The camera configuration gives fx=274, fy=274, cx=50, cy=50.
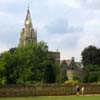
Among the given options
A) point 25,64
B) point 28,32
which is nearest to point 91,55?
point 25,64

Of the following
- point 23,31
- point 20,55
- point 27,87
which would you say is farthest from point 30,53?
point 23,31

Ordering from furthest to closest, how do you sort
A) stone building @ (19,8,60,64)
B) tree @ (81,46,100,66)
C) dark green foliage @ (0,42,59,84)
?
1. stone building @ (19,8,60,64)
2. tree @ (81,46,100,66)
3. dark green foliage @ (0,42,59,84)

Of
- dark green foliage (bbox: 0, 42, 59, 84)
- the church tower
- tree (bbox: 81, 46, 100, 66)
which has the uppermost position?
the church tower

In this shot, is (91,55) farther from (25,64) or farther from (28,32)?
(28,32)

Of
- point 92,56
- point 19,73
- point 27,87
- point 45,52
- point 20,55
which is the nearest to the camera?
point 27,87

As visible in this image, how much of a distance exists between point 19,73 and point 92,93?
18.5m

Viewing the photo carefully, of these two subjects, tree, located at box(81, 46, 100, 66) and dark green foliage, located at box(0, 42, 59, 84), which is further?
tree, located at box(81, 46, 100, 66)

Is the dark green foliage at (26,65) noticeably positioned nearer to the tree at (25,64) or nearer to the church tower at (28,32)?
the tree at (25,64)

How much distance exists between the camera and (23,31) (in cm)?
12412

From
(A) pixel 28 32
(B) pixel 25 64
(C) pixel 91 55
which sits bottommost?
(B) pixel 25 64

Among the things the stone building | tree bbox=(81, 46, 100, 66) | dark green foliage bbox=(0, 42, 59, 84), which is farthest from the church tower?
dark green foliage bbox=(0, 42, 59, 84)

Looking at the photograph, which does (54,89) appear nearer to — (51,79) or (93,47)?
(51,79)

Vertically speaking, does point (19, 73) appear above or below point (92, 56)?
below

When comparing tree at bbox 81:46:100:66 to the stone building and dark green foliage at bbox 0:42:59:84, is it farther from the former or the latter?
the stone building
